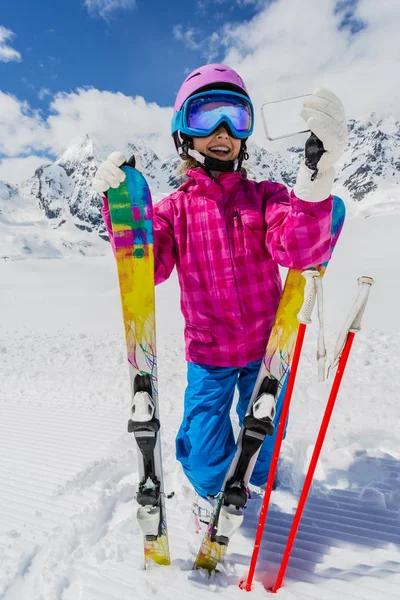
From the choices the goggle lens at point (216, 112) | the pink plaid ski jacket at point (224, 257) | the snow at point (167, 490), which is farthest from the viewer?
the goggle lens at point (216, 112)

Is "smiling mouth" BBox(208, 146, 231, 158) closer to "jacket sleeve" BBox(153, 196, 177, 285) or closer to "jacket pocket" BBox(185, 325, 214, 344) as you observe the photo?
"jacket sleeve" BBox(153, 196, 177, 285)

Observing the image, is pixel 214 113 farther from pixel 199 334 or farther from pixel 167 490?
pixel 167 490

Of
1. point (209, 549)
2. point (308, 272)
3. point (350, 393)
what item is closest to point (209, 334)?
point (308, 272)

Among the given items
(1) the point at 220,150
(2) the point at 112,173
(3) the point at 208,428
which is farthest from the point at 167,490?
(1) the point at 220,150

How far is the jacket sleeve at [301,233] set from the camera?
2014 millimetres

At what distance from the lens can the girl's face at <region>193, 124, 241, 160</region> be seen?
2574 mm

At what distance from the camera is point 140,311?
99.7 inches

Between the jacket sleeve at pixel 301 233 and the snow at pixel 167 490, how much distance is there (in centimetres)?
166

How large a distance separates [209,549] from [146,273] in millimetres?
1581

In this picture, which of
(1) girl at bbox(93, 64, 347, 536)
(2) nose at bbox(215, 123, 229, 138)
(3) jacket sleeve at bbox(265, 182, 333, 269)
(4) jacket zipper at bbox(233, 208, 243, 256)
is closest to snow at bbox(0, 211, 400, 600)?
(1) girl at bbox(93, 64, 347, 536)

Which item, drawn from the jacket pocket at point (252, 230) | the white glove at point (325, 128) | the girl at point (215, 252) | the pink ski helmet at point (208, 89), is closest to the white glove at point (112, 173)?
the girl at point (215, 252)

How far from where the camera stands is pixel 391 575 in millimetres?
2184

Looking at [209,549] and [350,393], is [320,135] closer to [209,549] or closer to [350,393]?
[209,549]

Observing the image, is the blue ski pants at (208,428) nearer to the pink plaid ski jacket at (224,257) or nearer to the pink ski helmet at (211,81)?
the pink plaid ski jacket at (224,257)
